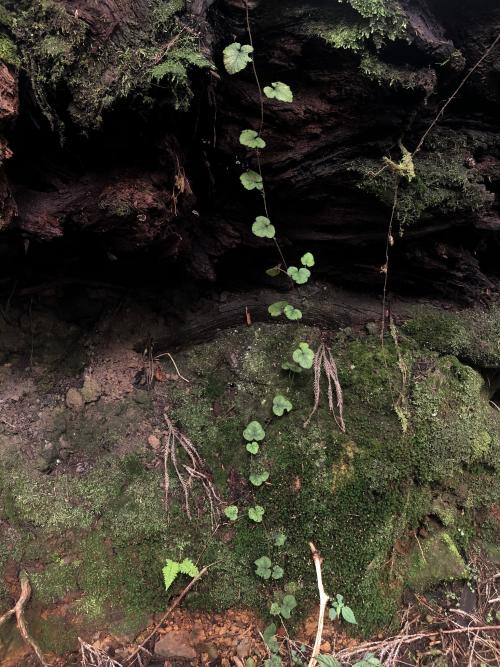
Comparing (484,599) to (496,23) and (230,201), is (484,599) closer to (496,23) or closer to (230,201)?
(230,201)

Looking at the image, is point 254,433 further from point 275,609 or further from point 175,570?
point 275,609

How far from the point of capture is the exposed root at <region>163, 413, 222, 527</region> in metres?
3.04

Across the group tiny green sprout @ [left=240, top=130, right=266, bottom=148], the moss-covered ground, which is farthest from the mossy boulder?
tiny green sprout @ [left=240, top=130, right=266, bottom=148]

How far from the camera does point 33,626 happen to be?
2631mm

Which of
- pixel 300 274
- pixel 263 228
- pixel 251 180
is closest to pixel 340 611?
pixel 300 274

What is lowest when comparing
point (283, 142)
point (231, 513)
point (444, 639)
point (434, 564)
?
point (444, 639)

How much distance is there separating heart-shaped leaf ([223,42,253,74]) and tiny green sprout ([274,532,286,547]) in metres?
2.89

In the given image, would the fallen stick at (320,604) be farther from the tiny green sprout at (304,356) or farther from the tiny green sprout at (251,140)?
the tiny green sprout at (251,140)

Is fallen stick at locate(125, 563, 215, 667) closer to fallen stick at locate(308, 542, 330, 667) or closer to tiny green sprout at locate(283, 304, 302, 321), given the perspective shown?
fallen stick at locate(308, 542, 330, 667)

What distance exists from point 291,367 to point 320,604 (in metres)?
1.60

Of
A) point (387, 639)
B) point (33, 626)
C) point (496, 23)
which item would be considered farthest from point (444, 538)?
point (496, 23)

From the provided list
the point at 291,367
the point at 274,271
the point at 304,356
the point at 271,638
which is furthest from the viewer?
the point at 274,271

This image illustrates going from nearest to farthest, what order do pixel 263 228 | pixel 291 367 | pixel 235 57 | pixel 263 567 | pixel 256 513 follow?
pixel 235 57 < pixel 263 567 < pixel 256 513 < pixel 263 228 < pixel 291 367

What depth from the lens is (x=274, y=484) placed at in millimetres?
3041
